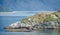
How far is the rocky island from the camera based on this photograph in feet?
5.78

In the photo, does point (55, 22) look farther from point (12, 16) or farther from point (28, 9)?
point (12, 16)

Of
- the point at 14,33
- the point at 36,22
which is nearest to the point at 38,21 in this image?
the point at 36,22

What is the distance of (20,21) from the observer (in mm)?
1772

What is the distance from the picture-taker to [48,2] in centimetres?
179

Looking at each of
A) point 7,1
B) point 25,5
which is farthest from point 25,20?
point 7,1

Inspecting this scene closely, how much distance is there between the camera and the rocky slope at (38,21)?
1.76 meters

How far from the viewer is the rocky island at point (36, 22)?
1761 mm

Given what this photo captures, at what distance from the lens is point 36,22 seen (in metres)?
1.77

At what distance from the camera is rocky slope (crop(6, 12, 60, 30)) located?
5.78ft

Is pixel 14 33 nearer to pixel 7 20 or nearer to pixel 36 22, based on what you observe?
pixel 7 20

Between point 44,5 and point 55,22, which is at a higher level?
point 44,5

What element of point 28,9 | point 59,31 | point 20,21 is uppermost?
point 28,9

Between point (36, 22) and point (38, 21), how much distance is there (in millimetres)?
25

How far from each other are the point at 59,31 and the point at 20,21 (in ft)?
1.47
